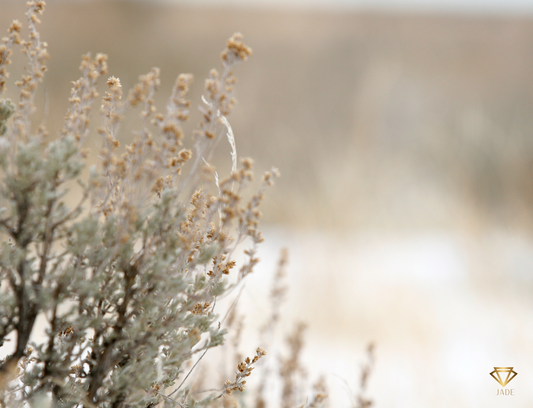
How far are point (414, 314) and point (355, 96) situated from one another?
4182 millimetres

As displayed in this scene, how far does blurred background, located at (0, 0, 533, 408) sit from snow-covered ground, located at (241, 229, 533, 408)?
1 centimetres

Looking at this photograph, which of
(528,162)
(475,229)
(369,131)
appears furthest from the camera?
(528,162)

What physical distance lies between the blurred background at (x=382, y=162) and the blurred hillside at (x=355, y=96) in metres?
0.03

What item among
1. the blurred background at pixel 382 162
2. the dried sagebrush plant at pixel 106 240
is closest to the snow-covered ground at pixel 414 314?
the blurred background at pixel 382 162

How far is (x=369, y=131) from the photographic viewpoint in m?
3.34

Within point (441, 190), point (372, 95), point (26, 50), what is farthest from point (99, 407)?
point (441, 190)

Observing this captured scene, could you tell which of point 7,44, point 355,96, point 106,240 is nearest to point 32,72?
point 7,44

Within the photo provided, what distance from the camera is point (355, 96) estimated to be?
20.9 ft

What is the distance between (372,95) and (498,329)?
1.47 m

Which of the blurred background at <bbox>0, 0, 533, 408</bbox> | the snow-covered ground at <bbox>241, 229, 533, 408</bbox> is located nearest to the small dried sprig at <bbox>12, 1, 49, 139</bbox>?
the blurred background at <bbox>0, 0, 533, 408</bbox>

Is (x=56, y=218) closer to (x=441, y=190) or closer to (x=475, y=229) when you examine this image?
(x=475, y=229)

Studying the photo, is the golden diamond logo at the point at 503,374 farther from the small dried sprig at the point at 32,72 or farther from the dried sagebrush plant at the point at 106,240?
the small dried sprig at the point at 32,72

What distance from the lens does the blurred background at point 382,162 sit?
2395mm

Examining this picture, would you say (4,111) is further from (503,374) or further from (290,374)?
(503,374)
